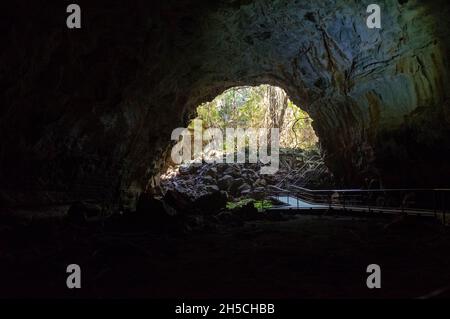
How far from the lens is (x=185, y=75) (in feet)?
49.5

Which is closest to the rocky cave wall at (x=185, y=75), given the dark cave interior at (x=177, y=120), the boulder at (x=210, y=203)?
the dark cave interior at (x=177, y=120)

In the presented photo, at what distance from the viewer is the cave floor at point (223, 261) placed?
379 cm

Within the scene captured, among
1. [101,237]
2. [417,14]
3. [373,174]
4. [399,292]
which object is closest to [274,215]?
[373,174]

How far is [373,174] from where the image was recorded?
13.4 m

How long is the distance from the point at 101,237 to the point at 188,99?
11941 mm

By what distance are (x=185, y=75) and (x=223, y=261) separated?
1147 centimetres

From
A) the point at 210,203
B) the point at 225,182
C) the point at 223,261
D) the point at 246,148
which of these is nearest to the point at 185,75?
the point at 210,203

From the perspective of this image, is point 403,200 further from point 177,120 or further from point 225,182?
point 225,182

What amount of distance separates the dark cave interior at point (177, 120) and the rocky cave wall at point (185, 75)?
5cm

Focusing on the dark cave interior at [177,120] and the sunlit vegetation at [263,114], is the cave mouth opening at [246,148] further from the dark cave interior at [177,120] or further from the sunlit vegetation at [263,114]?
the dark cave interior at [177,120]

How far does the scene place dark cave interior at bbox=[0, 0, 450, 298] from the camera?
4.70 metres

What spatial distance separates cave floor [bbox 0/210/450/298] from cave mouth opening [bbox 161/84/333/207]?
52.0 feet

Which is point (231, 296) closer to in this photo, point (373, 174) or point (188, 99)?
point (373, 174)

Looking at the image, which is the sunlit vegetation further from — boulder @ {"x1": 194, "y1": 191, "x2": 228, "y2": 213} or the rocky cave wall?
boulder @ {"x1": 194, "y1": 191, "x2": 228, "y2": 213}
